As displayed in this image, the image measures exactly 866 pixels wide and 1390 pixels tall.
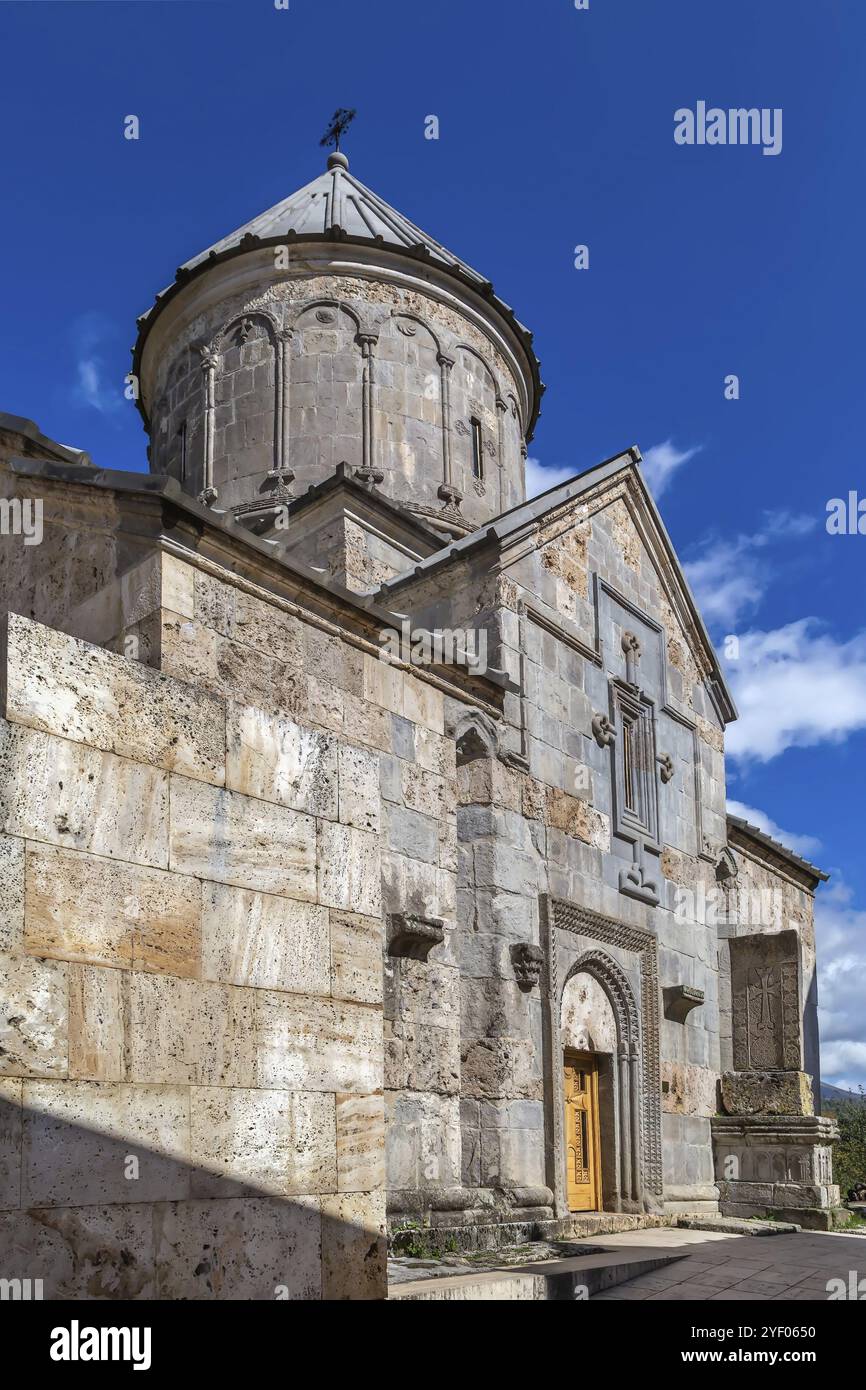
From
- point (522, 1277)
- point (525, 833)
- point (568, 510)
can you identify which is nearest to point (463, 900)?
point (525, 833)

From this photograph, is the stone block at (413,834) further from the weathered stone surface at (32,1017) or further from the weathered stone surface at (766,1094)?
the weathered stone surface at (766,1094)

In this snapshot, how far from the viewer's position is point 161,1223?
3744 mm

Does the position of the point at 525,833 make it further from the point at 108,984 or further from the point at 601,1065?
the point at 108,984

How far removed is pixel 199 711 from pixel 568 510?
24.8ft

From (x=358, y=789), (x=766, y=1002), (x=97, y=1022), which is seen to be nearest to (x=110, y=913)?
(x=97, y=1022)

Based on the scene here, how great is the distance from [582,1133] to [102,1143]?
7280 mm

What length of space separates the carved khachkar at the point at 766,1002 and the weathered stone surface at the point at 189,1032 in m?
9.53

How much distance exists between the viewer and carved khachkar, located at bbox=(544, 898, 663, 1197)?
1006 cm

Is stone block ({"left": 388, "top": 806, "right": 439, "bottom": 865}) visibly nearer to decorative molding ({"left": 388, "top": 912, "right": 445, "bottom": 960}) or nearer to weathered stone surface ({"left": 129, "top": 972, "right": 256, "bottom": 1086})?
decorative molding ({"left": 388, "top": 912, "right": 445, "bottom": 960})

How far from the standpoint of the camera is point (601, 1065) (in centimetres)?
1057

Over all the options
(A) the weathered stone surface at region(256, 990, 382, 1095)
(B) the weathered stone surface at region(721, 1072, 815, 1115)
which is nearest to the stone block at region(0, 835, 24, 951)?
(A) the weathered stone surface at region(256, 990, 382, 1095)

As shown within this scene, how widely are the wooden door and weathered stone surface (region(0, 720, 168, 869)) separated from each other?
6.97 m

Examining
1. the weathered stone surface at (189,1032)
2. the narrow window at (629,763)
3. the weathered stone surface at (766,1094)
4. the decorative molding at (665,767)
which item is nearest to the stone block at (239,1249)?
the weathered stone surface at (189,1032)
